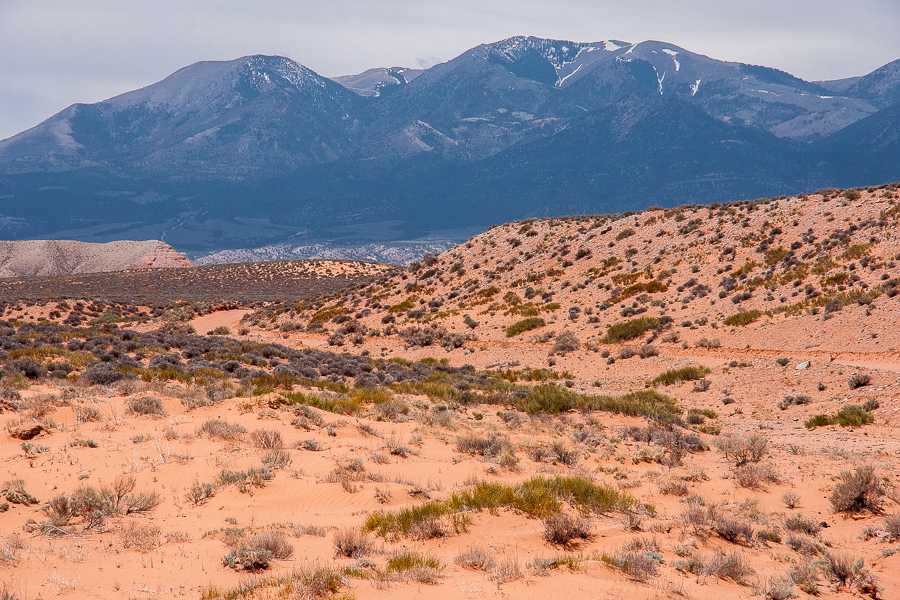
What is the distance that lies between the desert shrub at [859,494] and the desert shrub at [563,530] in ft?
13.6

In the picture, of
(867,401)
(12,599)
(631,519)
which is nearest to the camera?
(12,599)

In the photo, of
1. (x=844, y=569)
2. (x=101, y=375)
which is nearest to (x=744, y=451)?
Answer: (x=844, y=569)

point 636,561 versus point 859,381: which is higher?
point 636,561

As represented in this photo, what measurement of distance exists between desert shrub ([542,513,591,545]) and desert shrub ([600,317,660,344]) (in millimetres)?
19689

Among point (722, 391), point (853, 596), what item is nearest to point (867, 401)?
point (722, 391)

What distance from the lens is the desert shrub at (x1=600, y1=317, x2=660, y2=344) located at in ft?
85.3

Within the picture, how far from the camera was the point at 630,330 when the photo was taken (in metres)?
26.2

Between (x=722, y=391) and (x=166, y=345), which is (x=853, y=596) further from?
(x=166, y=345)

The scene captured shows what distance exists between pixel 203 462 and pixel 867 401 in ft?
51.6

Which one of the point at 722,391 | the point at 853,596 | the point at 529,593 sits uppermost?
the point at 529,593

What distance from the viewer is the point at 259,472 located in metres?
8.65

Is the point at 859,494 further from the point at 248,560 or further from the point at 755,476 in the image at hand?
the point at 248,560

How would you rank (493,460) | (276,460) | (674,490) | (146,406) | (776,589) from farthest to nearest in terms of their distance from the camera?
(146,406)
(493,460)
(276,460)
(674,490)
(776,589)

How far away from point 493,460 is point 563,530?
3.44 meters
